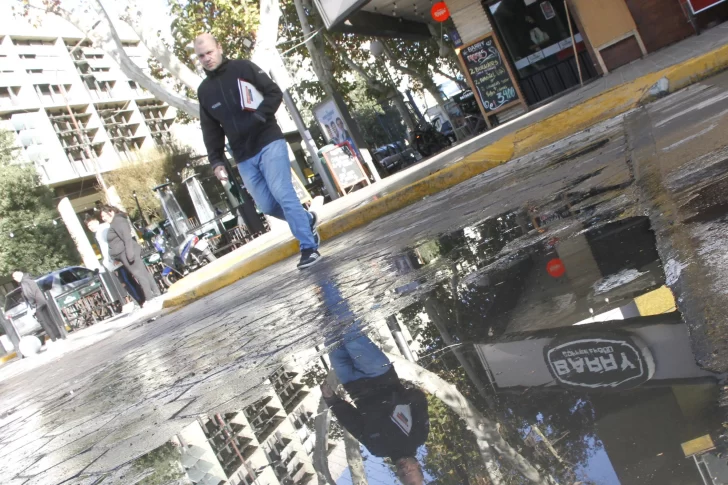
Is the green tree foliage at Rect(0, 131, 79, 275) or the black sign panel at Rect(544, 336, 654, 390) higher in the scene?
the green tree foliage at Rect(0, 131, 79, 275)

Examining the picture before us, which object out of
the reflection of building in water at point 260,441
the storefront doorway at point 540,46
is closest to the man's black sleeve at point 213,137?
the reflection of building in water at point 260,441

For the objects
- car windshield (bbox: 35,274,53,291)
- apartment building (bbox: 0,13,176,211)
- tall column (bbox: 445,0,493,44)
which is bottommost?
car windshield (bbox: 35,274,53,291)

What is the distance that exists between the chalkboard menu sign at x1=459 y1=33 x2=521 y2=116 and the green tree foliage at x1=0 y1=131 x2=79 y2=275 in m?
25.4

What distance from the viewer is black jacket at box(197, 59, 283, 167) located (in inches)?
264

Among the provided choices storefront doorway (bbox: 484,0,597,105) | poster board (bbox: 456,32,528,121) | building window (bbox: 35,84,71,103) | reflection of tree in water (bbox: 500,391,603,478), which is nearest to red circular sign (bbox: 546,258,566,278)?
reflection of tree in water (bbox: 500,391,603,478)

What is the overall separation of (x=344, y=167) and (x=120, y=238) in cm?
760

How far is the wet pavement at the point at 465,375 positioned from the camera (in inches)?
53.8

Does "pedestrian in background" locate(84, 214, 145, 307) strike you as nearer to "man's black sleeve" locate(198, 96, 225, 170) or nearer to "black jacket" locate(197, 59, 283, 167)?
"man's black sleeve" locate(198, 96, 225, 170)

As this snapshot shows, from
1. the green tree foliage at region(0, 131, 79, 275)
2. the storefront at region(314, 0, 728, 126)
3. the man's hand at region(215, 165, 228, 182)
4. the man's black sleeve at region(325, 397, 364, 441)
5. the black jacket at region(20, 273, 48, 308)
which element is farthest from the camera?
the green tree foliage at region(0, 131, 79, 275)

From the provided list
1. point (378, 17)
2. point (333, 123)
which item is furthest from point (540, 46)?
point (333, 123)

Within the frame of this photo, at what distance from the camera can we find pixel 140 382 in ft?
13.6

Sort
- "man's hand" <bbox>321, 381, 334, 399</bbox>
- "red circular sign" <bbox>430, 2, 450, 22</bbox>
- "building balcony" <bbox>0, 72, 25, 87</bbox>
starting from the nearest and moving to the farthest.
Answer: "man's hand" <bbox>321, 381, 334, 399</bbox> < "red circular sign" <bbox>430, 2, 450, 22</bbox> < "building balcony" <bbox>0, 72, 25, 87</bbox>

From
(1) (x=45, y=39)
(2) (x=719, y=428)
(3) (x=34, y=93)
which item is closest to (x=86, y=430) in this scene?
(2) (x=719, y=428)

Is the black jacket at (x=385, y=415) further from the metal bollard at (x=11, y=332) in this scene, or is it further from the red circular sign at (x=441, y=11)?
the metal bollard at (x=11, y=332)
